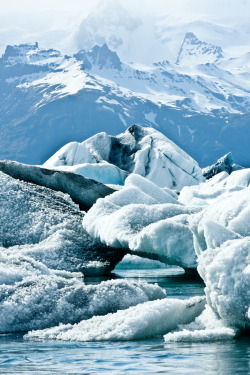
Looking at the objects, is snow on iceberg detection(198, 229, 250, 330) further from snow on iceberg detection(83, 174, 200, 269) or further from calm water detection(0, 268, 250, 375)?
snow on iceberg detection(83, 174, 200, 269)

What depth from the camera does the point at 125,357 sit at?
4.43 metres

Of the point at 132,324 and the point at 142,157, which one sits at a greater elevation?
the point at 142,157

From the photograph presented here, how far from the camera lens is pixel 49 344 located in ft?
16.8

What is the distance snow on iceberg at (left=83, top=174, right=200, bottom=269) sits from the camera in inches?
375

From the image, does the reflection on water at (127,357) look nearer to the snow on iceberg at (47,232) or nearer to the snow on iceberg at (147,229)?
the snow on iceberg at (147,229)

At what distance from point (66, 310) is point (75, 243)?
523 centimetres

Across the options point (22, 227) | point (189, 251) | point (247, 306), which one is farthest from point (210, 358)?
point (22, 227)

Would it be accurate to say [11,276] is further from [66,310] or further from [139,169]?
[139,169]

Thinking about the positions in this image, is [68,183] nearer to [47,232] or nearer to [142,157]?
[47,232]

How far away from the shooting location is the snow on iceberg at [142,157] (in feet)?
88.8

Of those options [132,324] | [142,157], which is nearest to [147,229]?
[132,324]

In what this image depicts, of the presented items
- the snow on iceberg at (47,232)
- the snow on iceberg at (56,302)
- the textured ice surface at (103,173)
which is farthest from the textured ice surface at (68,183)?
the snow on iceberg at (56,302)

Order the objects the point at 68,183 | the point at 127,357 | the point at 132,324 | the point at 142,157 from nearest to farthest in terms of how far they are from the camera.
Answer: the point at 127,357
the point at 132,324
the point at 68,183
the point at 142,157

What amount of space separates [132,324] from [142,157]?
23.5 m
